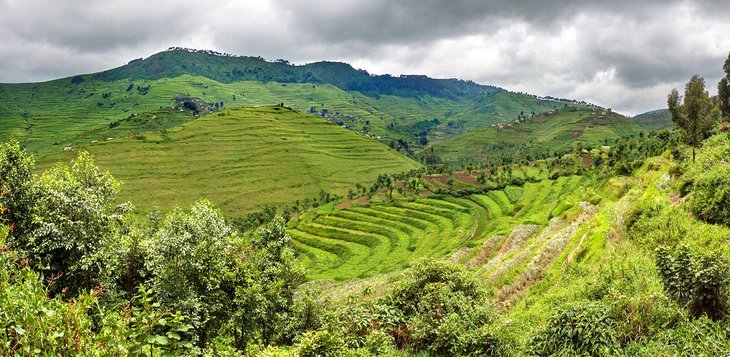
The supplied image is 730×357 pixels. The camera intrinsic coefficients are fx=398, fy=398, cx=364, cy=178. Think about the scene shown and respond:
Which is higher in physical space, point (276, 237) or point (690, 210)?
point (690, 210)

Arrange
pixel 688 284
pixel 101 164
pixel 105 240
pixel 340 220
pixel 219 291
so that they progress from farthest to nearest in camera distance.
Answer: pixel 101 164
pixel 340 220
pixel 219 291
pixel 105 240
pixel 688 284

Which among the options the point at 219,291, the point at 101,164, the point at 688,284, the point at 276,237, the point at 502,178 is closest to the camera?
the point at 688,284

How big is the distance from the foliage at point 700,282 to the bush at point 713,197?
12.5m

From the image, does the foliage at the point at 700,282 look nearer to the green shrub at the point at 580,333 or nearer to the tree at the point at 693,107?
the green shrub at the point at 580,333

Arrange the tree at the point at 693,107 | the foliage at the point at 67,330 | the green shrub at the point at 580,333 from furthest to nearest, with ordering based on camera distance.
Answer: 1. the tree at the point at 693,107
2. the green shrub at the point at 580,333
3. the foliage at the point at 67,330

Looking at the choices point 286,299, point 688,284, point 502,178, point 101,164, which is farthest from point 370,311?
point 101,164

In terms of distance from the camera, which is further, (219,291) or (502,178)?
(502,178)

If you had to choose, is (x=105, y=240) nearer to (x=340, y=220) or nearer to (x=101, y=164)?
(x=340, y=220)

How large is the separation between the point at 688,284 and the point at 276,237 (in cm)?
2760

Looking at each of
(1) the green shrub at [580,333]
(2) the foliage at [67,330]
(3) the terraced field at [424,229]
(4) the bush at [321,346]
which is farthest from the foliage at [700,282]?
(3) the terraced field at [424,229]

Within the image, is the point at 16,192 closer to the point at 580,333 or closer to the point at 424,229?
the point at 580,333

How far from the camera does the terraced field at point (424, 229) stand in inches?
2951

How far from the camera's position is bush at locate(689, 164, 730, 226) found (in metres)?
24.3

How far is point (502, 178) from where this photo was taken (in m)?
151
